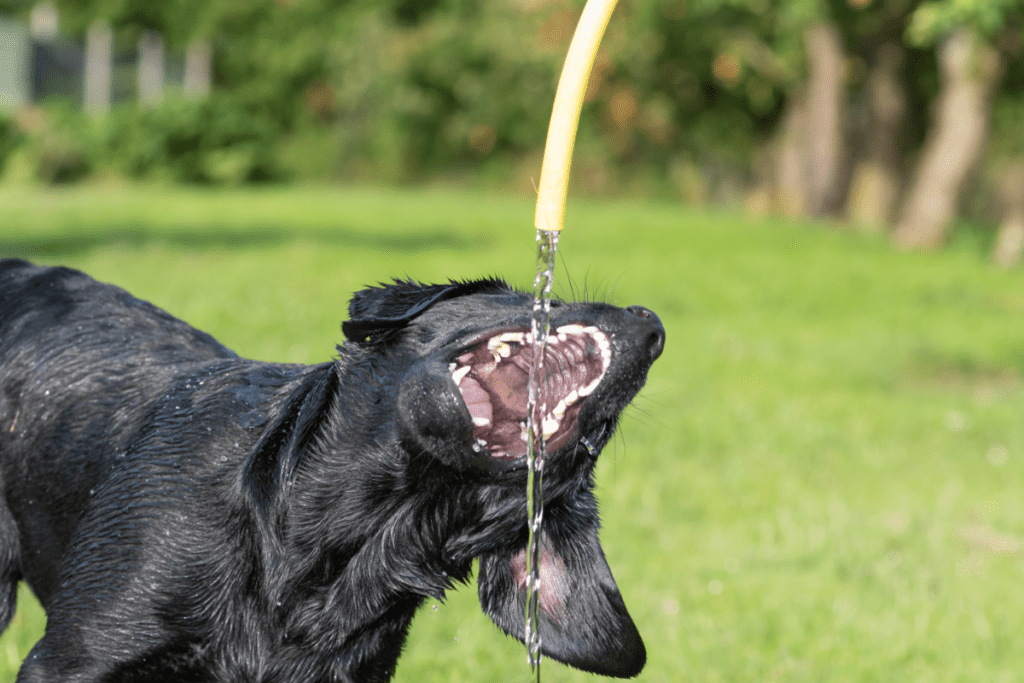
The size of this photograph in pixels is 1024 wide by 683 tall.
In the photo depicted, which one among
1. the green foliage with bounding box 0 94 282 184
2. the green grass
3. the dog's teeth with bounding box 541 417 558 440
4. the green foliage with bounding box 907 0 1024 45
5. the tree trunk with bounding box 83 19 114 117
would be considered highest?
the green foliage with bounding box 907 0 1024 45

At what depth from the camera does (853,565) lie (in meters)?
5.27

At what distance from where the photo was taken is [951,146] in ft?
61.8

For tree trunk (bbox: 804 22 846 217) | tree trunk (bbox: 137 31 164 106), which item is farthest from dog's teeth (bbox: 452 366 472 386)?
tree trunk (bbox: 137 31 164 106)

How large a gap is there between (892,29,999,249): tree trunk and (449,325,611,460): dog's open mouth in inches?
705

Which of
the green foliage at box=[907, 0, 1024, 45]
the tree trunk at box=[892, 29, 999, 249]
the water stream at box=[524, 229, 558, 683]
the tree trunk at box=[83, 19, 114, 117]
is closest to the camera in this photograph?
the water stream at box=[524, 229, 558, 683]

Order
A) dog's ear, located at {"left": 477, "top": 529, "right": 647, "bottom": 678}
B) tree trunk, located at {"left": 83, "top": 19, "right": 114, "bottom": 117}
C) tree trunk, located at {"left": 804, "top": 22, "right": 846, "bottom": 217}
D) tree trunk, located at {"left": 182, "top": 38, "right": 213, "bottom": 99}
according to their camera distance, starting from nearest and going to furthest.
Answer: dog's ear, located at {"left": 477, "top": 529, "right": 647, "bottom": 678} → tree trunk, located at {"left": 804, "top": 22, "right": 846, "bottom": 217} → tree trunk, located at {"left": 83, "top": 19, "right": 114, "bottom": 117} → tree trunk, located at {"left": 182, "top": 38, "right": 213, "bottom": 99}

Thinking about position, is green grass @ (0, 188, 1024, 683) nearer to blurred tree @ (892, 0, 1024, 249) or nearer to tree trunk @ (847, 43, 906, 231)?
blurred tree @ (892, 0, 1024, 249)

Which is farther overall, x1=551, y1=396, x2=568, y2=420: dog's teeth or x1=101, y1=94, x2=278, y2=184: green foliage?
x1=101, y1=94, x2=278, y2=184: green foliage

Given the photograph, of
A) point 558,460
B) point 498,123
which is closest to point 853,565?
point 558,460

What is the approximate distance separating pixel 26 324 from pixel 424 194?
24329 millimetres

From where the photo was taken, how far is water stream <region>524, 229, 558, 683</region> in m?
1.94

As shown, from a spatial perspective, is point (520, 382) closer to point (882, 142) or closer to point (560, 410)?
point (560, 410)

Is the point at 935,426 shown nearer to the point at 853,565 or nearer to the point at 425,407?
the point at 853,565

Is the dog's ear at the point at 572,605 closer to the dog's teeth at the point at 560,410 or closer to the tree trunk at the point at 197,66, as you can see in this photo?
the dog's teeth at the point at 560,410
